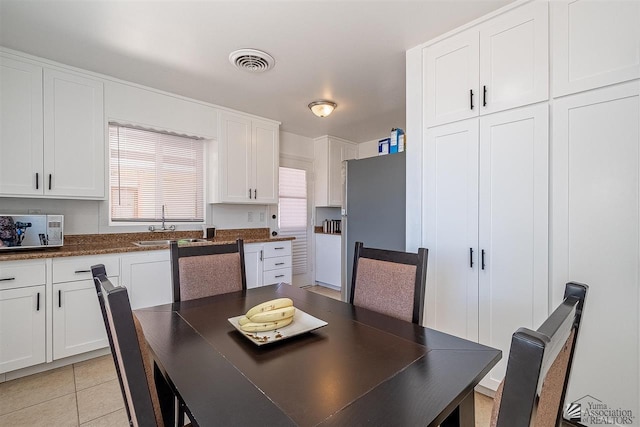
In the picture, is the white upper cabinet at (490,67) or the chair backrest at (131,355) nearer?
the chair backrest at (131,355)

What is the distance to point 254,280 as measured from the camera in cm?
338

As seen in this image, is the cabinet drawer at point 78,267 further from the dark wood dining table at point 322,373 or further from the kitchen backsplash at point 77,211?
the dark wood dining table at point 322,373

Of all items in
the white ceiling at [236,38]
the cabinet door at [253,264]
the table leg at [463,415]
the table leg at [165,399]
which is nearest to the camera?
the table leg at [463,415]

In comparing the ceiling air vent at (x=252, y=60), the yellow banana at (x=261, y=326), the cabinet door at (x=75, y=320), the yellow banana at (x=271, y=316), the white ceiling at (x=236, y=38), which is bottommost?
the cabinet door at (x=75, y=320)

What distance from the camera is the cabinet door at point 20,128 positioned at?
2.22 meters

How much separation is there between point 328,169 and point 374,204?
6.41ft

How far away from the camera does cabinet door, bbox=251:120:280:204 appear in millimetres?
3740

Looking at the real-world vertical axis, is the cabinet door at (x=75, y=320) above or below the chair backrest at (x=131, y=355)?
below

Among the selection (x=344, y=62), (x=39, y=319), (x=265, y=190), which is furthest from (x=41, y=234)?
(x=344, y=62)

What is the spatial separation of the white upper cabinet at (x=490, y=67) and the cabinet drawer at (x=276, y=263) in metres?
2.33

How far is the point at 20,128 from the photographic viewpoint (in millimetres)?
2283

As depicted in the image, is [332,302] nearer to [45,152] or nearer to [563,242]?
[563,242]

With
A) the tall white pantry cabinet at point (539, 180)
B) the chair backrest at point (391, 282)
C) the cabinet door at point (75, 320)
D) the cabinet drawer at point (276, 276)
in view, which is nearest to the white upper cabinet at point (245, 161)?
the cabinet drawer at point (276, 276)

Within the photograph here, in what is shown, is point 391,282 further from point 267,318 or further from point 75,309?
point 75,309
